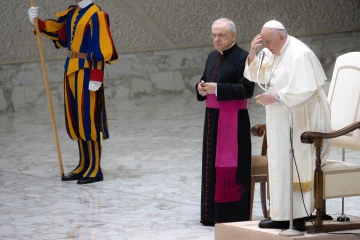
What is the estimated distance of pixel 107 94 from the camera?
13.3 metres

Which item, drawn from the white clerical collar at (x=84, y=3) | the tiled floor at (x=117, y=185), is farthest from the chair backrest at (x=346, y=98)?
the white clerical collar at (x=84, y=3)

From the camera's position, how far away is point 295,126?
17.8 ft

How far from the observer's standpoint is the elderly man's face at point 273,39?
17.8ft

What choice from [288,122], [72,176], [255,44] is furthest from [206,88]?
[72,176]

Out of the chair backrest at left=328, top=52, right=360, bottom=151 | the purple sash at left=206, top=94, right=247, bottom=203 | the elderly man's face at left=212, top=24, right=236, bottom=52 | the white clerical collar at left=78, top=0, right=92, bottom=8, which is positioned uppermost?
the white clerical collar at left=78, top=0, right=92, bottom=8

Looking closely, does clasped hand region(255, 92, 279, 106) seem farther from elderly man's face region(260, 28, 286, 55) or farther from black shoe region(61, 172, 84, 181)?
black shoe region(61, 172, 84, 181)

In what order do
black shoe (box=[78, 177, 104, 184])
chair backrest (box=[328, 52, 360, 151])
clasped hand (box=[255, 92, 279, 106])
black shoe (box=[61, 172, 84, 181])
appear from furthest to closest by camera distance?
black shoe (box=[61, 172, 84, 181])
black shoe (box=[78, 177, 104, 184])
chair backrest (box=[328, 52, 360, 151])
clasped hand (box=[255, 92, 279, 106])

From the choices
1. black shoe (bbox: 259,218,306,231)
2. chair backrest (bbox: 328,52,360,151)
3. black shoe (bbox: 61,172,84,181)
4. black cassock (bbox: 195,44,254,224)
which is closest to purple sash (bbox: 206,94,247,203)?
black cassock (bbox: 195,44,254,224)

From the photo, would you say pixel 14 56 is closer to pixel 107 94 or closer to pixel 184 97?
pixel 107 94

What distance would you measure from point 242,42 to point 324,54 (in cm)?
139

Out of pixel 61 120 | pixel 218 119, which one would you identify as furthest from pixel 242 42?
pixel 218 119

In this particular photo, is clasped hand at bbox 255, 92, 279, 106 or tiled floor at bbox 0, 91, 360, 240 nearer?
clasped hand at bbox 255, 92, 279, 106

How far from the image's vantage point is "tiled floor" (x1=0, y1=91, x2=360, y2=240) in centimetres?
649

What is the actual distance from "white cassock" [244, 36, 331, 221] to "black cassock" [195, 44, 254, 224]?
82 cm
